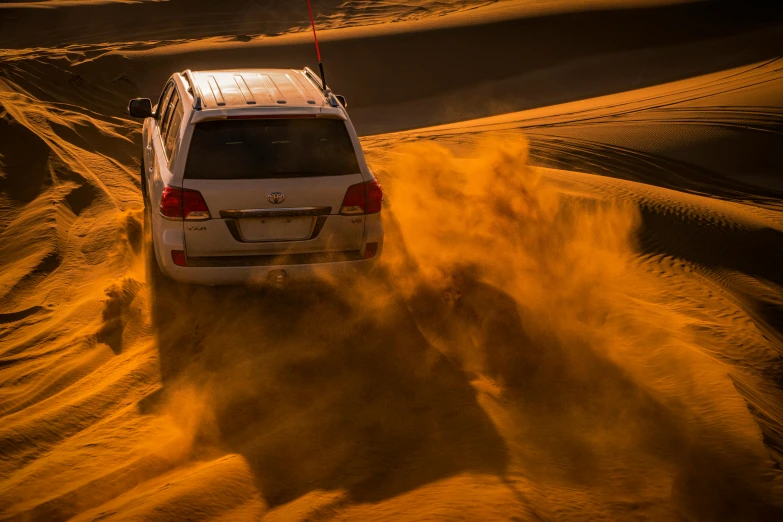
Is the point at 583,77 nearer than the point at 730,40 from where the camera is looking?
Yes

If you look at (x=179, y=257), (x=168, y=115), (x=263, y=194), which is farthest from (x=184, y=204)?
(x=168, y=115)

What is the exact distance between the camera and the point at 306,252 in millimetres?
5859

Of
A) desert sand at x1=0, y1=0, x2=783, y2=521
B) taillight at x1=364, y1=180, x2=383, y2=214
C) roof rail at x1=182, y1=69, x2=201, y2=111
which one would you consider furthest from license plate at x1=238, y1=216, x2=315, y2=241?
roof rail at x1=182, y1=69, x2=201, y2=111

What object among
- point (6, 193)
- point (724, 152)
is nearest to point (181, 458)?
point (6, 193)

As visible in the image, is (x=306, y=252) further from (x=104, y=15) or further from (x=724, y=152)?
(x=104, y=15)

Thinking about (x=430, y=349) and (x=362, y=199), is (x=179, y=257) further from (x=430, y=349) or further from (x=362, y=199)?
(x=430, y=349)

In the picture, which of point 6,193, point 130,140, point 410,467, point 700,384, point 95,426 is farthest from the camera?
point 130,140

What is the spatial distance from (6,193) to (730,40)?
→ 20.4 m

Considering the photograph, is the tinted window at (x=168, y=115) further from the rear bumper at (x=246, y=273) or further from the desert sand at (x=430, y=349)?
the rear bumper at (x=246, y=273)

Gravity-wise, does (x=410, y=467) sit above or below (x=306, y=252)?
below

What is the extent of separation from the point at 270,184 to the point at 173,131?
1222 millimetres

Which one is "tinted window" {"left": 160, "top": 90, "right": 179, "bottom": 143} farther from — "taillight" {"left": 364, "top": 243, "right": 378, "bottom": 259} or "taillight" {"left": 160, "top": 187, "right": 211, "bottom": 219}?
"taillight" {"left": 364, "top": 243, "right": 378, "bottom": 259}

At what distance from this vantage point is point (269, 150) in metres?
5.73

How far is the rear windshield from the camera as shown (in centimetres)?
563
